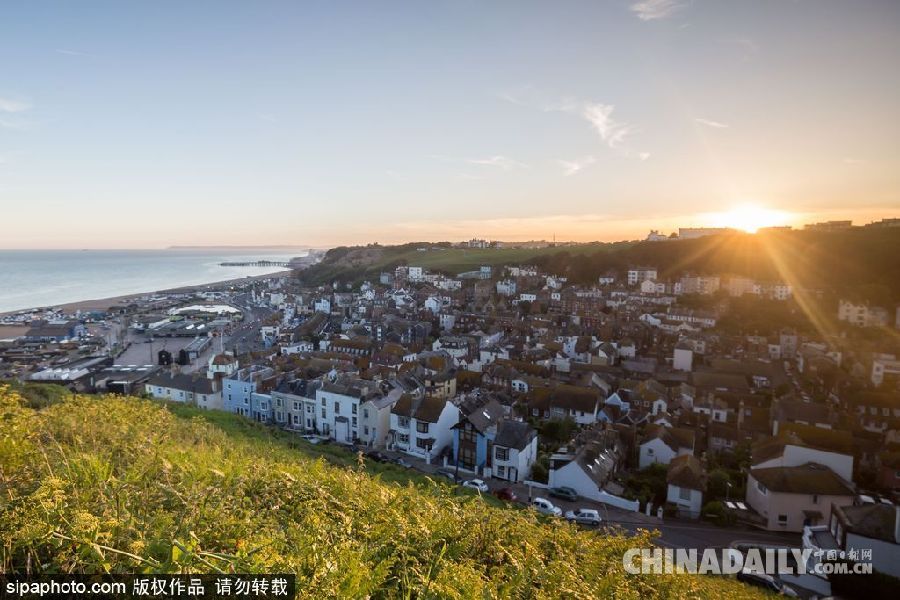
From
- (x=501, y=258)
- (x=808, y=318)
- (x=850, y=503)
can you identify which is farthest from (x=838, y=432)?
(x=501, y=258)

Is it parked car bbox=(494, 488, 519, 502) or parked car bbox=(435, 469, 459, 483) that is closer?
parked car bbox=(494, 488, 519, 502)

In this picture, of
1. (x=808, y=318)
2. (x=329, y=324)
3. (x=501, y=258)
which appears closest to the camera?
(x=808, y=318)

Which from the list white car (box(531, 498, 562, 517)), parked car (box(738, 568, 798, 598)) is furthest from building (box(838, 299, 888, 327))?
white car (box(531, 498, 562, 517))

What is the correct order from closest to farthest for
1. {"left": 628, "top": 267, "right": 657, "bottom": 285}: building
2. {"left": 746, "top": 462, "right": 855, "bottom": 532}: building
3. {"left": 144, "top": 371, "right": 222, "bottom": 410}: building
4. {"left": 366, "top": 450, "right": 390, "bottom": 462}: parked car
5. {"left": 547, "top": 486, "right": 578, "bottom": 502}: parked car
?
1. {"left": 746, "top": 462, "right": 855, "bottom": 532}: building
2. {"left": 547, "top": 486, "right": 578, "bottom": 502}: parked car
3. {"left": 366, "top": 450, "right": 390, "bottom": 462}: parked car
4. {"left": 144, "top": 371, "right": 222, "bottom": 410}: building
5. {"left": 628, "top": 267, "right": 657, "bottom": 285}: building

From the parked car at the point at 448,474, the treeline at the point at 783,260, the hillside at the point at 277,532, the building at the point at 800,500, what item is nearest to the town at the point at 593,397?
the building at the point at 800,500

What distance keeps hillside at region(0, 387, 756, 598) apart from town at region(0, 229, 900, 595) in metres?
12.9

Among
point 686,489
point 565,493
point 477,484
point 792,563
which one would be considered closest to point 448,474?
point 477,484

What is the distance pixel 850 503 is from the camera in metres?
18.2

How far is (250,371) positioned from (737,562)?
28.3 meters

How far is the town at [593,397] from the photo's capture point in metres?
18.9

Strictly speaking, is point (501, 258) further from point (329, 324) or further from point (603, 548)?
point (603, 548)

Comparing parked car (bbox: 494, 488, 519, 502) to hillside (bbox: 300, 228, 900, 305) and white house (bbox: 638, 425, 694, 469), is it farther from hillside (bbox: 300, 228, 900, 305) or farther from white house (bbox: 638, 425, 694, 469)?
hillside (bbox: 300, 228, 900, 305)

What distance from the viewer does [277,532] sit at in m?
4.71

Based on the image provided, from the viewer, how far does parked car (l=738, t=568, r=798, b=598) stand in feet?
43.5
